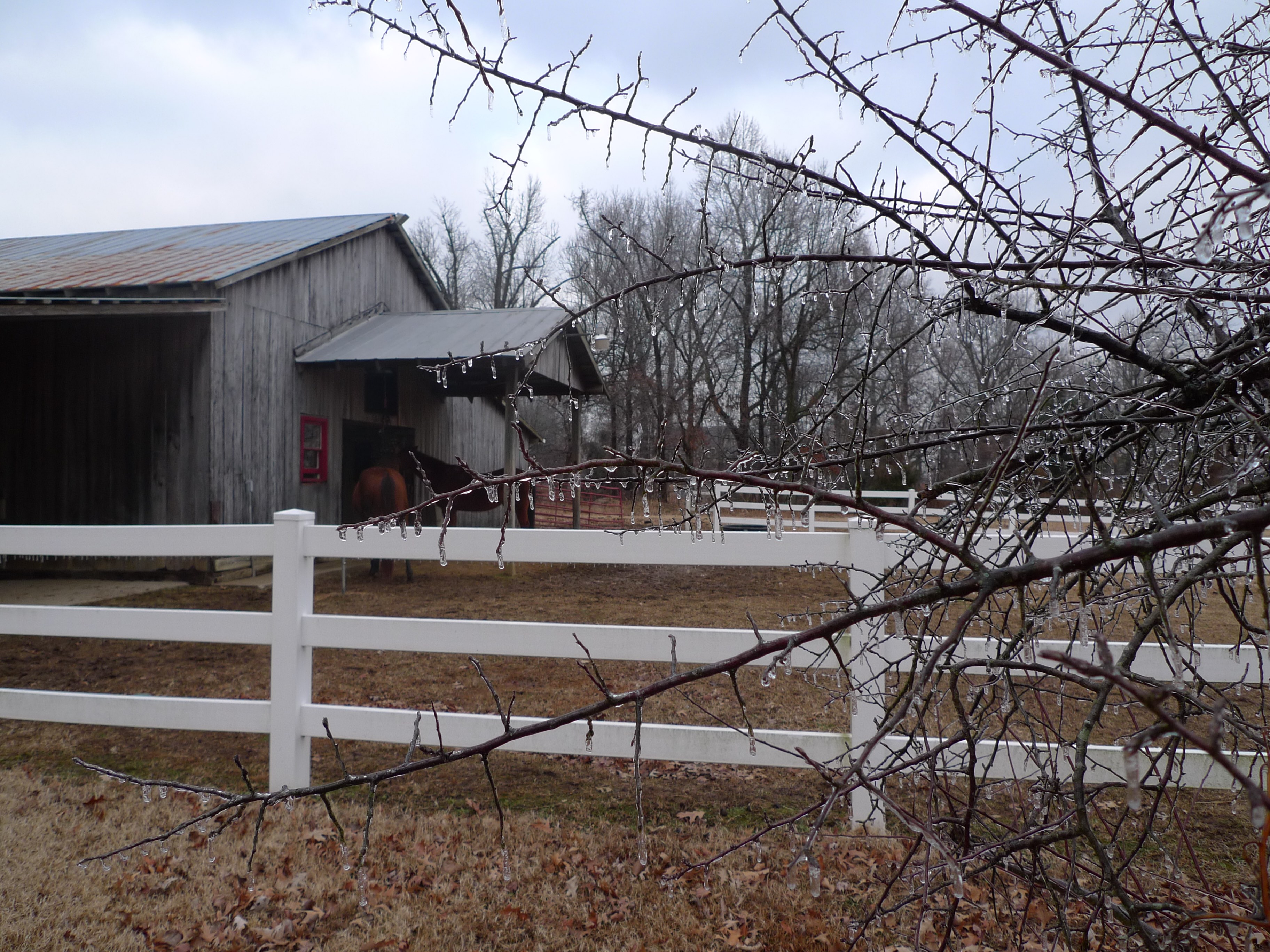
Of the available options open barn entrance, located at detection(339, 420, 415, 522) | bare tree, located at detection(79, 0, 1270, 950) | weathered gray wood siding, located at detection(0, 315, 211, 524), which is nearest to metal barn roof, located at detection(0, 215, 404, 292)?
weathered gray wood siding, located at detection(0, 315, 211, 524)

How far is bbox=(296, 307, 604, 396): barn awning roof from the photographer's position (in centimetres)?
1132

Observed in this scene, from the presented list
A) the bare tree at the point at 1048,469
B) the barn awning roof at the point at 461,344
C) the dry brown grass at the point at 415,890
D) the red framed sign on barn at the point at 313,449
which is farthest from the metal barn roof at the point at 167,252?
the bare tree at the point at 1048,469

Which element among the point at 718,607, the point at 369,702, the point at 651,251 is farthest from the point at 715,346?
the point at 651,251

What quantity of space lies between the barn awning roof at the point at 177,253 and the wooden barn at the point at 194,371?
48 mm

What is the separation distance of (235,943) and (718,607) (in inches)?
264

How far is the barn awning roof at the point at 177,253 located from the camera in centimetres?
932

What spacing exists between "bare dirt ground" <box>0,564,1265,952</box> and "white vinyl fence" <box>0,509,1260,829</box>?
0.30m

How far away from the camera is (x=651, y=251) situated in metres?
1.67

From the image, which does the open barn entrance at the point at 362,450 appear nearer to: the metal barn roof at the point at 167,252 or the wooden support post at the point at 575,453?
the wooden support post at the point at 575,453

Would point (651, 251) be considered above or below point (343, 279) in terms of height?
below

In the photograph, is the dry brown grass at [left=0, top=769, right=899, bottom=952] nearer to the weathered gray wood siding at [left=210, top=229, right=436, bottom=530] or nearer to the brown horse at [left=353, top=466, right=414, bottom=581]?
the weathered gray wood siding at [left=210, top=229, right=436, bottom=530]

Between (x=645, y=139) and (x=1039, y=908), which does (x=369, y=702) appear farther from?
(x=645, y=139)

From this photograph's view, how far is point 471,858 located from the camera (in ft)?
10.8

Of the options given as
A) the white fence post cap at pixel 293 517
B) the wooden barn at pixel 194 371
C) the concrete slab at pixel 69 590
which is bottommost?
the concrete slab at pixel 69 590
